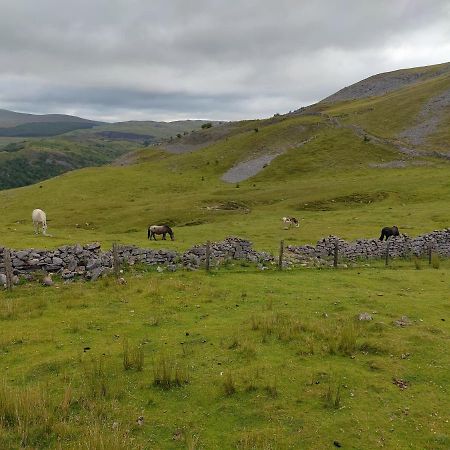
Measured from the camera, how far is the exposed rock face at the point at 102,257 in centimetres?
2222

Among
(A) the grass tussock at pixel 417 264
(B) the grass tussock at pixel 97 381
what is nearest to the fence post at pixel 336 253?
(A) the grass tussock at pixel 417 264

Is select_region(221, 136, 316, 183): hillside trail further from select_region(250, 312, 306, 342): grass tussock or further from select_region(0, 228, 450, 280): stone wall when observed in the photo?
select_region(250, 312, 306, 342): grass tussock

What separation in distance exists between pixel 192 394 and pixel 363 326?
7.29m

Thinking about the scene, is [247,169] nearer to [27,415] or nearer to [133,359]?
[133,359]

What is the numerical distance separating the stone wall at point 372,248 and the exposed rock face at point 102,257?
11.7 feet

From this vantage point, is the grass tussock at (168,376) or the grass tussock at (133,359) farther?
the grass tussock at (133,359)

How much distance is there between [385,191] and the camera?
53781mm

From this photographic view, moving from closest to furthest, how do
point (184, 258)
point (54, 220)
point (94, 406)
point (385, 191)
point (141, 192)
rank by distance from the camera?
point (94, 406), point (184, 258), point (54, 220), point (385, 191), point (141, 192)

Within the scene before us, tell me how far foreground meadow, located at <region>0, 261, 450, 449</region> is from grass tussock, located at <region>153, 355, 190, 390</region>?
4cm

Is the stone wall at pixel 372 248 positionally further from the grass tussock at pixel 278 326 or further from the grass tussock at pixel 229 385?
the grass tussock at pixel 229 385

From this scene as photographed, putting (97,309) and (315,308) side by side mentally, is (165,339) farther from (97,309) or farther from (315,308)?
(315,308)

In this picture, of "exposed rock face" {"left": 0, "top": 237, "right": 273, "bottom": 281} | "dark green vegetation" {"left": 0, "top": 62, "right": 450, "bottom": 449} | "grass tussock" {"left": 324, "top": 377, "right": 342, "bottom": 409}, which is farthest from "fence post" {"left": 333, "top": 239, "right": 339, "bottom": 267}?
"grass tussock" {"left": 324, "top": 377, "right": 342, "bottom": 409}

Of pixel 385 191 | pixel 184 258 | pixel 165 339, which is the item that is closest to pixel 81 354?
pixel 165 339

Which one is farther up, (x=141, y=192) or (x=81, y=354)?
(x=141, y=192)
